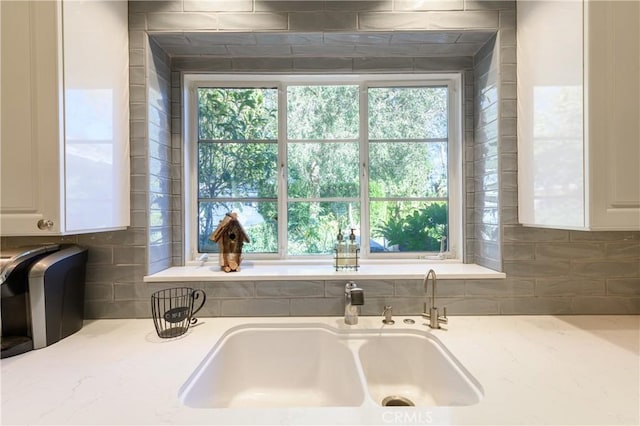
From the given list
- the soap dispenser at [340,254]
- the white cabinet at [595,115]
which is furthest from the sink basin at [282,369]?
the white cabinet at [595,115]

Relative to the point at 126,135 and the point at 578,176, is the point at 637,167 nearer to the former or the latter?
the point at 578,176

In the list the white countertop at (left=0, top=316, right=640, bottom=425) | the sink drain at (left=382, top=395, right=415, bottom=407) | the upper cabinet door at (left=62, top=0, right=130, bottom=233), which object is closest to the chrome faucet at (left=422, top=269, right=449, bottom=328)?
the white countertop at (left=0, top=316, right=640, bottom=425)

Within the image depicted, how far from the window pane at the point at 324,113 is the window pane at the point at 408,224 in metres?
0.46

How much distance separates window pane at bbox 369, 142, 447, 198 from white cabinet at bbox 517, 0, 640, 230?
589 millimetres

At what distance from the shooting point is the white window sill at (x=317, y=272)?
134 centimetres

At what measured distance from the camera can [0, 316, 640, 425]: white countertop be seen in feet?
2.33

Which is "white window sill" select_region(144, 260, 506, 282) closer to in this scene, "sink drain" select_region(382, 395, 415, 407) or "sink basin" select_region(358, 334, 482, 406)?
"sink basin" select_region(358, 334, 482, 406)

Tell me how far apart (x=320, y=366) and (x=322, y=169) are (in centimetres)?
98

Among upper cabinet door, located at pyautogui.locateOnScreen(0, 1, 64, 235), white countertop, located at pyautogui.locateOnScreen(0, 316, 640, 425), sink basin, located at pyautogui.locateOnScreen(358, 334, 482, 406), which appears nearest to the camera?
white countertop, located at pyautogui.locateOnScreen(0, 316, 640, 425)

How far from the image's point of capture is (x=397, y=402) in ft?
3.69

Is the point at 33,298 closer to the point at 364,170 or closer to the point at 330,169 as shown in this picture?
the point at 330,169

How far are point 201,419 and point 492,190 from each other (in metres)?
1.41

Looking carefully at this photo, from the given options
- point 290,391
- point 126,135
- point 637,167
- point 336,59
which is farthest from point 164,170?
point 637,167

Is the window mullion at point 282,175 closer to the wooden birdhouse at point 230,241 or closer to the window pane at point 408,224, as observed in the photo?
the wooden birdhouse at point 230,241
